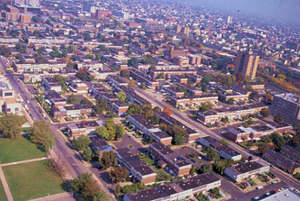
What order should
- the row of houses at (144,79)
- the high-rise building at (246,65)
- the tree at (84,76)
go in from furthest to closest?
the high-rise building at (246,65) → the row of houses at (144,79) → the tree at (84,76)

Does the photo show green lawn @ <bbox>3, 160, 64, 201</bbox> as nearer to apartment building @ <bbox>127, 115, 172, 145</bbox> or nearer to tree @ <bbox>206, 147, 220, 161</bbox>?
apartment building @ <bbox>127, 115, 172, 145</bbox>

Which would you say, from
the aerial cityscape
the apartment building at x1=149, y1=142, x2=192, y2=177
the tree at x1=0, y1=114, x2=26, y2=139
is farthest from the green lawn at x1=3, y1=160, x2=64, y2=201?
the apartment building at x1=149, y1=142, x2=192, y2=177

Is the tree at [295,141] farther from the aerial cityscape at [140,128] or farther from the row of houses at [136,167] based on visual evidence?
the row of houses at [136,167]

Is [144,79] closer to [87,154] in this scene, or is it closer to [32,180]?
[87,154]

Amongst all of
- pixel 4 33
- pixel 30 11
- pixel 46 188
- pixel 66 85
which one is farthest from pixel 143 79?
→ pixel 30 11

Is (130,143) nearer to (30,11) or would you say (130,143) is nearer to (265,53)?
(265,53)

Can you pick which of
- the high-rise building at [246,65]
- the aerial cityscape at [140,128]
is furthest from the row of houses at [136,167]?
the high-rise building at [246,65]

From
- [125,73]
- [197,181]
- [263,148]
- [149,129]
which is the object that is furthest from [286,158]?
[125,73]
